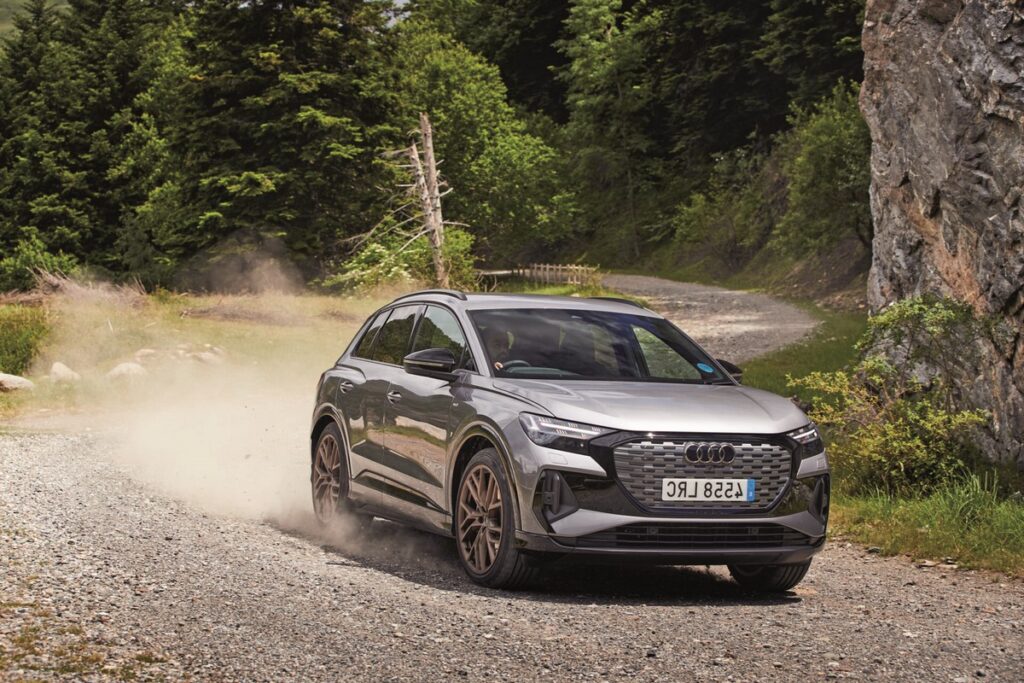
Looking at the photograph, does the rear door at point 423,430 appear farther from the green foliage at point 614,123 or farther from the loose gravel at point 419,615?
the green foliage at point 614,123

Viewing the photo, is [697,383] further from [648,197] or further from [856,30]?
[648,197]

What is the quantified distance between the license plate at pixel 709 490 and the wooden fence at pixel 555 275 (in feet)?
150

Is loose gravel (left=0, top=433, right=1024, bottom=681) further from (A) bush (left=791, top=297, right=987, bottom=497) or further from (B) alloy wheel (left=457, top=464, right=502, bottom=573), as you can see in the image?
(A) bush (left=791, top=297, right=987, bottom=497)

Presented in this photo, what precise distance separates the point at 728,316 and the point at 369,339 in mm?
30776

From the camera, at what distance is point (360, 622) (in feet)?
22.1

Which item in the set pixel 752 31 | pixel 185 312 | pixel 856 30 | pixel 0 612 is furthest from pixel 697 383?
pixel 752 31

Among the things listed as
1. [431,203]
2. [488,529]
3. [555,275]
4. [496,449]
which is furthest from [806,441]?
[555,275]

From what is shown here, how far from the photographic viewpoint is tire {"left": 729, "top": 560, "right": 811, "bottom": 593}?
8.14m

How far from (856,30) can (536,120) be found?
33511 millimetres

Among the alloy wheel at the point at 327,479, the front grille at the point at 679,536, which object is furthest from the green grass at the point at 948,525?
the alloy wheel at the point at 327,479

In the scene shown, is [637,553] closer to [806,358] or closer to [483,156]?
[806,358]

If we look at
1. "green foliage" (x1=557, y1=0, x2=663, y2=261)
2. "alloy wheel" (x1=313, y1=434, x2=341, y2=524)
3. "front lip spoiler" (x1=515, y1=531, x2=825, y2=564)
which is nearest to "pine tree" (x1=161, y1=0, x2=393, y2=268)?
"green foliage" (x1=557, y1=0, x2=663, y2=261)

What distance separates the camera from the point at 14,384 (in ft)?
77.3

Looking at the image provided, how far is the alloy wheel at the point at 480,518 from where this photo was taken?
25.3 feet
